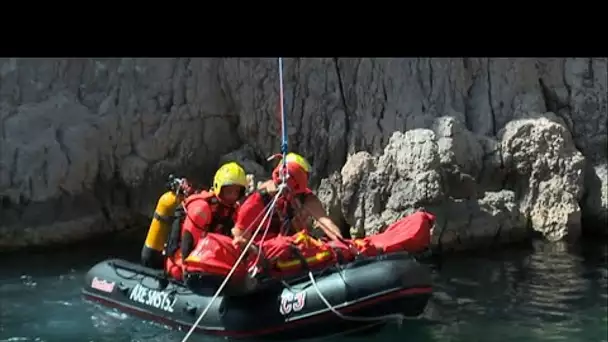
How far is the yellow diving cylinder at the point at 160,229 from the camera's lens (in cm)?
806

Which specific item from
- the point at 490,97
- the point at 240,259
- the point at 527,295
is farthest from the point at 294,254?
the point at 490,97

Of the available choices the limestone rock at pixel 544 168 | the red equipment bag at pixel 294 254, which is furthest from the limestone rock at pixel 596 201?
the red equipment bag at pixel 294 254

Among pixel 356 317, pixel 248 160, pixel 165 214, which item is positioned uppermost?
pixel 248 160

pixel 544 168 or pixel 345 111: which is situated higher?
pixel 345 111

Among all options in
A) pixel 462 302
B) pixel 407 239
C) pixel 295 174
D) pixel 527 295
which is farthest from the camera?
pixel 527 295

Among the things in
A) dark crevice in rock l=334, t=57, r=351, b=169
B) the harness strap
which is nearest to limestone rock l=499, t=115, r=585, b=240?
dark crevice in rock l=334, t=57, r=351, b=169

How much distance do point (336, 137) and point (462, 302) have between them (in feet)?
11.4

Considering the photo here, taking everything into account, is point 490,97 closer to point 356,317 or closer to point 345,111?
point 345,111

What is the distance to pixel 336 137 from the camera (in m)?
11.3

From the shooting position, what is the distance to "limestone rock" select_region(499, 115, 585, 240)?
11.0 metres

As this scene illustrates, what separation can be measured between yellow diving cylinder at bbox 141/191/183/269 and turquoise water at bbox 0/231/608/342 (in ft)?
2.08

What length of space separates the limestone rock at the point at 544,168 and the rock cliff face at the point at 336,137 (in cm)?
2

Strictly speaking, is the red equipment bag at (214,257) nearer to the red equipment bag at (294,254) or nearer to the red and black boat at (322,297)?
the red and black boat at (322,297)
